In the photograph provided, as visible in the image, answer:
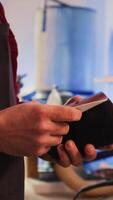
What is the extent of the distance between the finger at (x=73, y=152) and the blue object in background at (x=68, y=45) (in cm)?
86

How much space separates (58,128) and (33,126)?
4 centimetres

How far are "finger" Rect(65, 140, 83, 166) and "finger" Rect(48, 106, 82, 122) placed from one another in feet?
0.35

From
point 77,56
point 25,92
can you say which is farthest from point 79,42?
point 25,92

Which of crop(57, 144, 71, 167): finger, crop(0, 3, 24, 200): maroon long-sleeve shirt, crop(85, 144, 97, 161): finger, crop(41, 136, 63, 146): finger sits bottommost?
crop(0, 3, 24, 200): maroon long-sleeve shirt

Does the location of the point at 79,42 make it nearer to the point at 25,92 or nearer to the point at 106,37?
the point at 106,37

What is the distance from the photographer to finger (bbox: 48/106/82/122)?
0.53m

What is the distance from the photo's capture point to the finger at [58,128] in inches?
21.6

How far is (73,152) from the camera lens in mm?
660

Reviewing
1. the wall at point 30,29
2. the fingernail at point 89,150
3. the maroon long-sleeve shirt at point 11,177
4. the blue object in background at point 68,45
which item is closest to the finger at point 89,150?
the fingernail at point 89,150

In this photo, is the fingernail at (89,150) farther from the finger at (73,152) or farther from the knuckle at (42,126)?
the knuckle at (42,126)

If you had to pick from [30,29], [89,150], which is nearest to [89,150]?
[89,150]

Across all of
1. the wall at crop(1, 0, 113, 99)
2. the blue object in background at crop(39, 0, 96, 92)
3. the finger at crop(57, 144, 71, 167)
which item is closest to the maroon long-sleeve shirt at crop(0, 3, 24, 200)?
the finger at crop(57, 144, 71, 167)

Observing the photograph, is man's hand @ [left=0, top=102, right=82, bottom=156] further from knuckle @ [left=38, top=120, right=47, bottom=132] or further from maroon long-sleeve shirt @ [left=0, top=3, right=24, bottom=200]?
maroon long-sleeve shirt @ [left=0, top=3, right=24, bottom=200]

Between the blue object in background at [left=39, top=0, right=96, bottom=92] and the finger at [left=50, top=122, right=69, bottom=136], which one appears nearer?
the finger at [left=50, top=122, right=69, bottom=136]
